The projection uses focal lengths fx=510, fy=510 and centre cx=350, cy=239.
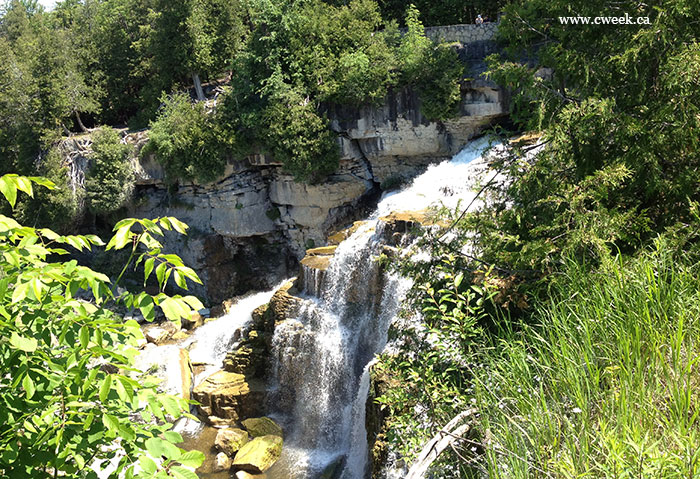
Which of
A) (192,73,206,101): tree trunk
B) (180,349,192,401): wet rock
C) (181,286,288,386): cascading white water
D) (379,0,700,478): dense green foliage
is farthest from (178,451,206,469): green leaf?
(192,73,206,101): tree trunk

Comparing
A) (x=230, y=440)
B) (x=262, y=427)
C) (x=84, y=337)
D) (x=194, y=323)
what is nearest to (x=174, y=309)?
(x=84, y=337)

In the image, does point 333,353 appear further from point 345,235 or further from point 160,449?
point 160,449

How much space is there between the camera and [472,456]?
3.33 meters

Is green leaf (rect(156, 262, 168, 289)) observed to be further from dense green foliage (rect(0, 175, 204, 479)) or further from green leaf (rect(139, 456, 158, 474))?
green leaf (rect(139, 456, 158, 474))

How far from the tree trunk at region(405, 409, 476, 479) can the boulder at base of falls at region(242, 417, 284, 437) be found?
8073mm

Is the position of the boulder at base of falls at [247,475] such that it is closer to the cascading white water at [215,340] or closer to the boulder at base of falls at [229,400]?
the boulder at base of falls at [229,400]

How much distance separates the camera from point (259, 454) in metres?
9.88

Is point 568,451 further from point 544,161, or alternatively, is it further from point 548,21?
point 548,21

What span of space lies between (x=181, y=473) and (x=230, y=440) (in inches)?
351

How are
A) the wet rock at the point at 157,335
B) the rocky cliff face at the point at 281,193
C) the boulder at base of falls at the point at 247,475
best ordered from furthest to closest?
1. the rocky cliff face at the point at 281,193
2. the wet rock at the point at 157,335
3. the boulder at base of falls at the point at 247,475

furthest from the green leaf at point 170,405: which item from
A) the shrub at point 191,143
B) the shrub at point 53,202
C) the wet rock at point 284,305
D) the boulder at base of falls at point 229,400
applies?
the shrub at point 53,202

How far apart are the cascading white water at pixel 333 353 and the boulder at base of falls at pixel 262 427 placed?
1.03 ft

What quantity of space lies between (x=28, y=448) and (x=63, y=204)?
16.7 m

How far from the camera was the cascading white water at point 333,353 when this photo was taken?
9805 mm
